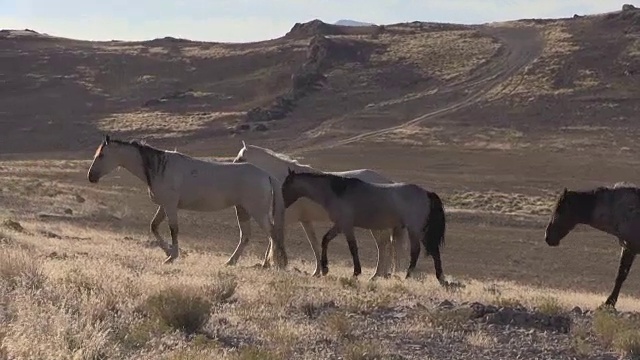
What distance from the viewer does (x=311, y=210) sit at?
1661 centimetres

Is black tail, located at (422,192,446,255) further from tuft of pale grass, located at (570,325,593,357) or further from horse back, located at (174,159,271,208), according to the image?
tuft of pale grass, located at (570,325,593,357)

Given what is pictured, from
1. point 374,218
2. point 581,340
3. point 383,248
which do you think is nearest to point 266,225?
point 374,218

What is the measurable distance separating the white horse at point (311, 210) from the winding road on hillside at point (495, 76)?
44353mm

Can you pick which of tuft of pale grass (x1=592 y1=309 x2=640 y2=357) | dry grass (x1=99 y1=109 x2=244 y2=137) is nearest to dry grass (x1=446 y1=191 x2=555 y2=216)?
tuft of pale grass (x1=592 y1=309 x2=640 y2=357)

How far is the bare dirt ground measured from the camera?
344 inches

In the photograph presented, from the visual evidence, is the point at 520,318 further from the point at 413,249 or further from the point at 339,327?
the point at 413,249

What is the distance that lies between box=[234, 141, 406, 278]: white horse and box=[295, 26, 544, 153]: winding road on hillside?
44353mm

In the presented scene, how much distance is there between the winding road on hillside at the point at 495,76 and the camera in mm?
71312

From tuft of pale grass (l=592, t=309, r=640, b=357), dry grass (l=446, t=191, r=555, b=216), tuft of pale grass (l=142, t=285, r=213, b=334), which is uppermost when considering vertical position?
tuft of pale grass (l=142, t=285, r=213, b=334)

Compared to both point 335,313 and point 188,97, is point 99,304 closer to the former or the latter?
point 335,313

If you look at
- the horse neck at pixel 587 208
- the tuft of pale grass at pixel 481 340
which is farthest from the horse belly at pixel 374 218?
the tuft of pale grass at pixel 481 340

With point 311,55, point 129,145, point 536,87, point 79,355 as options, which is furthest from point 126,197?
point 311,55

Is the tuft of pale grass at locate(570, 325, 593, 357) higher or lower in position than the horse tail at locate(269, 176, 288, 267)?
higher

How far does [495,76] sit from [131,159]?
74.9 m
